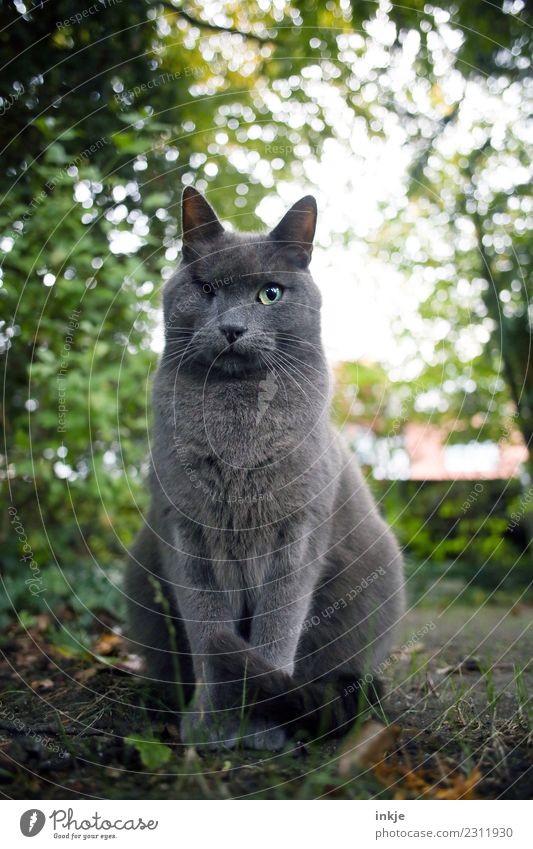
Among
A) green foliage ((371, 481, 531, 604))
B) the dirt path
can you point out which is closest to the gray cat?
the dirt path

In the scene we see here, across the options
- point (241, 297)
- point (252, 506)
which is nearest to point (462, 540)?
point (252, 506)

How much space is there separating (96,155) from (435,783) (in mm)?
3271

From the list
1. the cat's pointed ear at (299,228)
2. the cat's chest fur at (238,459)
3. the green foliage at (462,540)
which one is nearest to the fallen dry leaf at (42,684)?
the cat's chest fur at (238,459)

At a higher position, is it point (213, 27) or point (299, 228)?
point (213, 27)

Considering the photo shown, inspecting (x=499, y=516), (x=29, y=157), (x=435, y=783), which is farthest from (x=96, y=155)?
(x=499, y=516)

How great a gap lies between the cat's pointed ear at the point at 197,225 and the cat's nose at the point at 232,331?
1.28 feet

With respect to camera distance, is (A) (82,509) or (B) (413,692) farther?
(A) (82,509)

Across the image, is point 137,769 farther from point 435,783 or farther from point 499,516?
point 499,516

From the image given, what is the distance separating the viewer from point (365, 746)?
5.46 ft

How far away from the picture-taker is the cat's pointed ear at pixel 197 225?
2367mm

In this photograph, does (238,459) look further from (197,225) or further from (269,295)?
(197,225)

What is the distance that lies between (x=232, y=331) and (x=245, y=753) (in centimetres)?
124

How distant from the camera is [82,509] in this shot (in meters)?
4.70

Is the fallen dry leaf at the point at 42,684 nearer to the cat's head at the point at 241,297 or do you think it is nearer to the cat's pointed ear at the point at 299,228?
the cat's head at the point at 241,297
